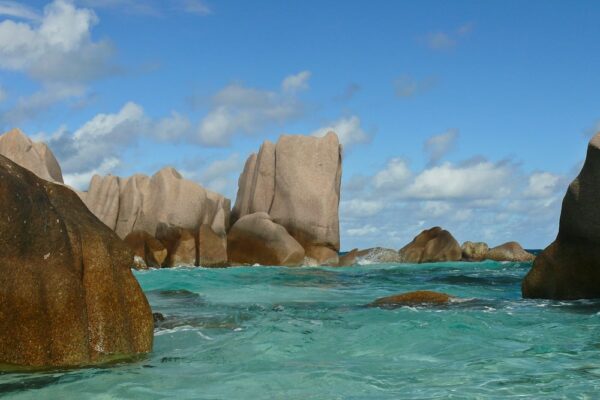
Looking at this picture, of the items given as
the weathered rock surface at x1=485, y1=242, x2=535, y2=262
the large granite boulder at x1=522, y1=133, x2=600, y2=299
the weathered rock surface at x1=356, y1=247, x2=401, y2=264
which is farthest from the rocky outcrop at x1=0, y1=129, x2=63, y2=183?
the large granite boulder at x1=522, y1=133, x2=600, y2=299

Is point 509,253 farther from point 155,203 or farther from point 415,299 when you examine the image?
point 415,299

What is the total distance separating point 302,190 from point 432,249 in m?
9.22

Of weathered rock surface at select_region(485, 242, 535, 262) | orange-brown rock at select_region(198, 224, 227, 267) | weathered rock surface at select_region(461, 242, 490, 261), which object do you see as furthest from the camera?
weathered rock surface at select_region(461, 242, 490, 261)

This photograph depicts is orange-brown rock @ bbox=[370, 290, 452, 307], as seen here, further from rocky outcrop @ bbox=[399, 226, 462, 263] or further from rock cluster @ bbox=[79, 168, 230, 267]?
rocky outcrop @ bbox=[399, 226, 462, 263]

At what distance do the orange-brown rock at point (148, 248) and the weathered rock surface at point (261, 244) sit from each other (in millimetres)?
3273

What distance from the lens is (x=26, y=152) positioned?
41.3 meters

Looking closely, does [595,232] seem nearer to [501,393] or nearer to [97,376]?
[501,393]

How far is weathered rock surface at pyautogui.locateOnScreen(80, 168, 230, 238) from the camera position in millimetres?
37969

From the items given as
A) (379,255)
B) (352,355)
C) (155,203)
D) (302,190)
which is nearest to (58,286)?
(352,355)

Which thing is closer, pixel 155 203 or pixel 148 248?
pixel 148 248

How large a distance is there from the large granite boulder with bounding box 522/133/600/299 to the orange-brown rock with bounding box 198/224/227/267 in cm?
2203

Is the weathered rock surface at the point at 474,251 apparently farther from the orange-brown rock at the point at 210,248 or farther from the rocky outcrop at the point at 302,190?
the orange-brown rock at the point at 210,248

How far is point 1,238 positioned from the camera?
7.51 meters

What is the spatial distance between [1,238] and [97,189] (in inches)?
1381
